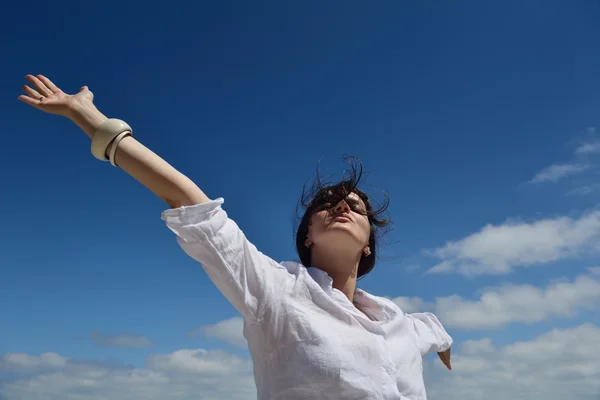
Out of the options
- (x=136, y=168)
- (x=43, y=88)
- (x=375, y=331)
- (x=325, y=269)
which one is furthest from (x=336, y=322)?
(x=43, y=88)

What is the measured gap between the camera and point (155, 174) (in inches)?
133

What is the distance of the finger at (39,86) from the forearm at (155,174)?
0.21 meters

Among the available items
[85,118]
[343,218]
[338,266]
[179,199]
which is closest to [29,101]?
[85,118]

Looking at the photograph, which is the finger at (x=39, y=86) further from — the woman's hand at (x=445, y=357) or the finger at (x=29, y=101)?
the woman's hand at (x=445, y=357)

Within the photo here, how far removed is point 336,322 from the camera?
411 cm

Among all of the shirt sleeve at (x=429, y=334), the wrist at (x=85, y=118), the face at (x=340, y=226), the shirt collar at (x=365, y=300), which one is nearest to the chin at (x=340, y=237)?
the face at (x=340, y=226)

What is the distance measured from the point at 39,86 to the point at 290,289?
7.03 feet

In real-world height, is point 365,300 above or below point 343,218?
below

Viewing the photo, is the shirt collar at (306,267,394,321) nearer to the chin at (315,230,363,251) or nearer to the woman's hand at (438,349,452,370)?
the chin at (315,230,363,251)

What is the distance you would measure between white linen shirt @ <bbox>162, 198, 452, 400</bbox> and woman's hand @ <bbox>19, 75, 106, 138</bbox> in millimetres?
799

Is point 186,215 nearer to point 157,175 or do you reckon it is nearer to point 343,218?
point 157,175

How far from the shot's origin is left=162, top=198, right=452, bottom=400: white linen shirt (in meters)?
3.44

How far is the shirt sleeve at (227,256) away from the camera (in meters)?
3.34

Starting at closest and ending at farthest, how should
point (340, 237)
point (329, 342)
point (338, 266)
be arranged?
point (329, 342), point (340, 237), point (338, 266)
